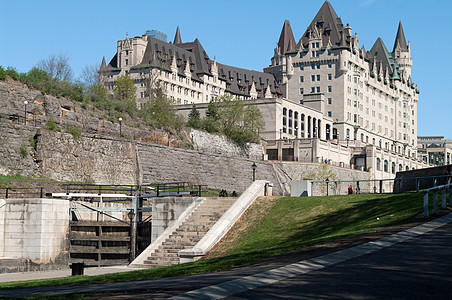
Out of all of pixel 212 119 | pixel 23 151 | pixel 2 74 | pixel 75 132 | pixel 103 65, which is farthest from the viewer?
pixel 103 65

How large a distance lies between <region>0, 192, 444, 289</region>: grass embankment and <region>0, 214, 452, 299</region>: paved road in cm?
470

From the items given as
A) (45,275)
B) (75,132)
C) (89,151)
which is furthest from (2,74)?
(45,275)

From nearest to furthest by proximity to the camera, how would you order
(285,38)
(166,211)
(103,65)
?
1. (166,211)
2. (103,65)
3. (285,38)

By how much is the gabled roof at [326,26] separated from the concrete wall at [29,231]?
111m

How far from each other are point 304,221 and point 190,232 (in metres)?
7.61

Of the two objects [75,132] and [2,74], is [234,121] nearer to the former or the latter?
[75,132]

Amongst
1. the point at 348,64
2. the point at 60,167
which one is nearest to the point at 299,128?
the point at 348,64

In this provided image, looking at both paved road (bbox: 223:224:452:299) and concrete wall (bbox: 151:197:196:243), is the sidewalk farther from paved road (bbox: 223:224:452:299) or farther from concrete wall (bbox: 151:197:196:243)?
paved road (bbox: 223:224:452:299)

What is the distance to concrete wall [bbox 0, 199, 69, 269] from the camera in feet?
125

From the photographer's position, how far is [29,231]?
38.2 meters

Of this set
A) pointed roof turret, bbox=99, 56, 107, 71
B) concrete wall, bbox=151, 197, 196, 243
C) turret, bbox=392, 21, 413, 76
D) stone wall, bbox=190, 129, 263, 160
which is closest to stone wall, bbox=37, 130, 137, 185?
concrete wall, bbox=151, 197, 196, 243

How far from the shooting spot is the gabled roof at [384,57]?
547 ft

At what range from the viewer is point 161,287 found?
14070 mm

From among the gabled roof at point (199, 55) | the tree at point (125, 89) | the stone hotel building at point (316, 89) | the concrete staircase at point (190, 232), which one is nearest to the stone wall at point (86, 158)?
the concrete staircase at point (190, 232)
